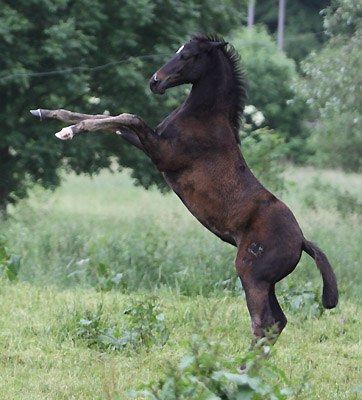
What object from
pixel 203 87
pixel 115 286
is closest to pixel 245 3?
pixel 115 286

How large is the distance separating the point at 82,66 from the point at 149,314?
763 cm

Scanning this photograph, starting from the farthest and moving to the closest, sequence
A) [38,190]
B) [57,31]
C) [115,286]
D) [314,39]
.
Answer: [314,39]
[38,190]
[57,31]
[115,286]

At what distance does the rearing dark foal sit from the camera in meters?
5.05

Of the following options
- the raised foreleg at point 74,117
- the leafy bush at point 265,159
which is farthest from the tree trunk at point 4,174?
the raised foreleg at point 74,117

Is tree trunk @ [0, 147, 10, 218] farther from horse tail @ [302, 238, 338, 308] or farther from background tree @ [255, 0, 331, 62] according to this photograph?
background tree @ [255, 0, 331, 62]

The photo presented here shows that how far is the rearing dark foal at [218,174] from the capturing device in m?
5.05

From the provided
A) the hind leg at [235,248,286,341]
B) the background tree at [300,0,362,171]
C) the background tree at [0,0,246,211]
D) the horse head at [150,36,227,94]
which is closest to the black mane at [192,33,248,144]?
the horse head at [150,36,227,94]

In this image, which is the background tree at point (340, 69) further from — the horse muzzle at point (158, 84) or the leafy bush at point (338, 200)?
the horse muzzle at point (158, 84)

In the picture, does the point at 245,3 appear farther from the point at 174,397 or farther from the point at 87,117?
the point at 174,397

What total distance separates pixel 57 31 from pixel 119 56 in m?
1.94

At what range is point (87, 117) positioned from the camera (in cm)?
534

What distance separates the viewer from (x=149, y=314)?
236 inches

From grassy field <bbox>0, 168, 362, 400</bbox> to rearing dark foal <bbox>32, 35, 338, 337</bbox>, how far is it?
62 cm

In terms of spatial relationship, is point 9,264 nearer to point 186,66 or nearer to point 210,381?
point 186,66
